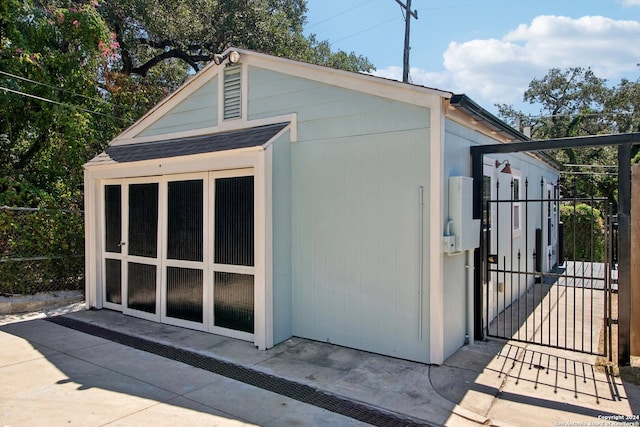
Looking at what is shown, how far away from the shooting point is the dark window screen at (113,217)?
21.8 feet

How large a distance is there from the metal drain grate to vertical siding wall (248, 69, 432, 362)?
3.62ft

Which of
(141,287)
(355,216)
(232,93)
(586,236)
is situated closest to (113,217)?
(141,287)

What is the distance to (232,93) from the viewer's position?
5934 mm

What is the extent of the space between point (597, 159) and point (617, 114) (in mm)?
4480

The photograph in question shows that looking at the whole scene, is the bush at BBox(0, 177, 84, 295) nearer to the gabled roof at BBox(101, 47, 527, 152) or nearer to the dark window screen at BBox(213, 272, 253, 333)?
the gabled roof at BBox(101, 47, 527, 152)

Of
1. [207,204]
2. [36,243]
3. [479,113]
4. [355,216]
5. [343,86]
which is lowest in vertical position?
[36,243]

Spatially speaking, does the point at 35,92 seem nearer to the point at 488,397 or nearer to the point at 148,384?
the point at 148,384

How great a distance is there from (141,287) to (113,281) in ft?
2.55

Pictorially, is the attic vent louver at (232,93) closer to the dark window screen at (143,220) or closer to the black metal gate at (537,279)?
Result: the dark window screen at (143,220)

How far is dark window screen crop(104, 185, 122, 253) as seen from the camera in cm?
664

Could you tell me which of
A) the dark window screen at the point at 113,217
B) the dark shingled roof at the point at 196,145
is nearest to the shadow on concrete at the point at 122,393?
the dark window screen at the point at 113,217

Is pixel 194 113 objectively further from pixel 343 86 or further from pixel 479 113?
pixel 479 113

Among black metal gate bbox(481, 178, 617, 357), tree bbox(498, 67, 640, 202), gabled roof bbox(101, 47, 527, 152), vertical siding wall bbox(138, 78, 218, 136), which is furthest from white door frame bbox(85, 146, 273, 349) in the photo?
tree bbox(498, 67, 640, 202)

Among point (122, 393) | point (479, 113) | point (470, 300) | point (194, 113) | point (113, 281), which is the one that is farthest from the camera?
point (113, 281)
